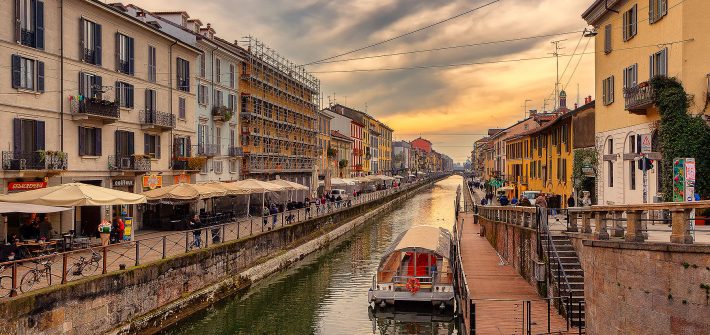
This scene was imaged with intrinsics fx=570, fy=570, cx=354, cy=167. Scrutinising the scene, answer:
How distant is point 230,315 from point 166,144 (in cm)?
1621

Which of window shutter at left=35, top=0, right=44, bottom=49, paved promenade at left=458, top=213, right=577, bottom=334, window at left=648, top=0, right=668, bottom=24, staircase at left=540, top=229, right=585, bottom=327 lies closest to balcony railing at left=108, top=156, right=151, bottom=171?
window shutter at left=35, top=0, right=44, bottom=49

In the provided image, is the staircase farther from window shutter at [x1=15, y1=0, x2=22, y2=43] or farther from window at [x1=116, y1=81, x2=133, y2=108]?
window at [x1=116, y1=81, x2=133, y2=108]

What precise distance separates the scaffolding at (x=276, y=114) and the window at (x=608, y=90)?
28.1 metres

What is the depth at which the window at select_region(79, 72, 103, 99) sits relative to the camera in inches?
1043

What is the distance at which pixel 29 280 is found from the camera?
1463 centimetres

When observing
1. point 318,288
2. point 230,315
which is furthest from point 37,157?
point 318,288

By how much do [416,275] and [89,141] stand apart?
1676cm

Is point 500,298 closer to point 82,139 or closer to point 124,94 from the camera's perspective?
point 82,139

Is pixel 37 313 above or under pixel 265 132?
under

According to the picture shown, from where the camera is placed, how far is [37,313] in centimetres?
1370

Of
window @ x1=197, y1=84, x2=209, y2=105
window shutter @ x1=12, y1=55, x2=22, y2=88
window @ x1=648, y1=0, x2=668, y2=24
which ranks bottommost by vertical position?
window shutter @ x1=12, y1=55, x2=22, y2=88

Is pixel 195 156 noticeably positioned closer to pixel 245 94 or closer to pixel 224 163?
pixel 224 163

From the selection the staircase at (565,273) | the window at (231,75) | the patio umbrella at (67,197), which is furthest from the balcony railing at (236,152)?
the staircase at (565,273)

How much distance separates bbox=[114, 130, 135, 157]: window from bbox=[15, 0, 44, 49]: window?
6.62m
